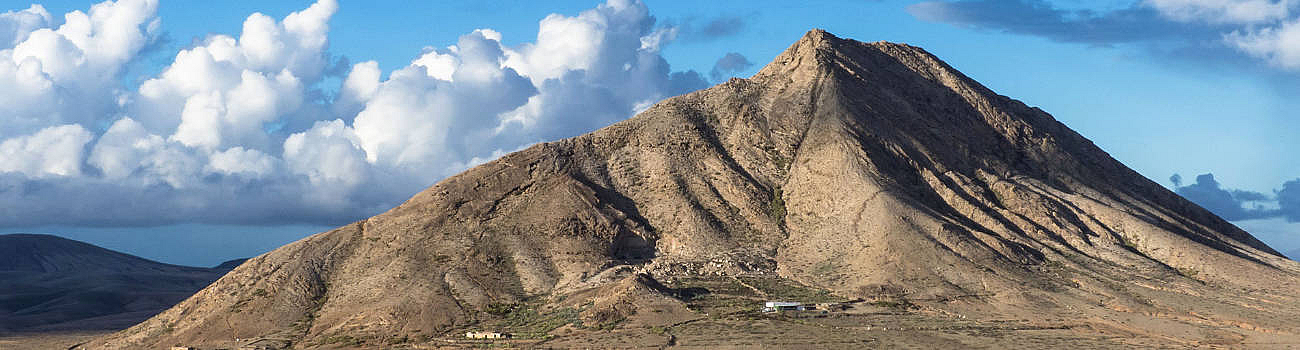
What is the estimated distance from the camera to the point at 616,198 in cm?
8769

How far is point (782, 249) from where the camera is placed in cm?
8381

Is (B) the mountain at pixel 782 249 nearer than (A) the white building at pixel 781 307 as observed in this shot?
Yes

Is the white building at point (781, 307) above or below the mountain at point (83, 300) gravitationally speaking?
below

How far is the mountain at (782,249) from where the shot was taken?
72312mm

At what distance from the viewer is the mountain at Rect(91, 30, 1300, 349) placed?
72.3 metres

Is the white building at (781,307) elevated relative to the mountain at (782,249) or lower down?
lower down

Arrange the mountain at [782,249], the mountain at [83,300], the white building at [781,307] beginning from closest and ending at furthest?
the mountain at [782,249]
the white building at [781,307]
the mountain at [83,300]

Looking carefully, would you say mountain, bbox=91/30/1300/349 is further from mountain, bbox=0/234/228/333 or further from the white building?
mountain, bbox=0/234/228/333

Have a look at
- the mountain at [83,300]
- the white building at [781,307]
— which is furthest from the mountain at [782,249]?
the mountain at [83,300]

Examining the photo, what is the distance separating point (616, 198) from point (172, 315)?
3123cm

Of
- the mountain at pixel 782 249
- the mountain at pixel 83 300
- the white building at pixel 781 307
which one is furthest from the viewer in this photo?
the mountain at pixel 83 300

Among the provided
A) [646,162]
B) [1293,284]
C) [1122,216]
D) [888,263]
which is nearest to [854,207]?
[888,263]

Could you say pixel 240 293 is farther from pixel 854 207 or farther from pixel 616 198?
pixel 854 207

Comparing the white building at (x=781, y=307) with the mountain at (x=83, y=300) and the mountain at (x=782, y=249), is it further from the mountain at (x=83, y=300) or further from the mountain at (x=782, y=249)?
the mountain at (x=83, y=300)
